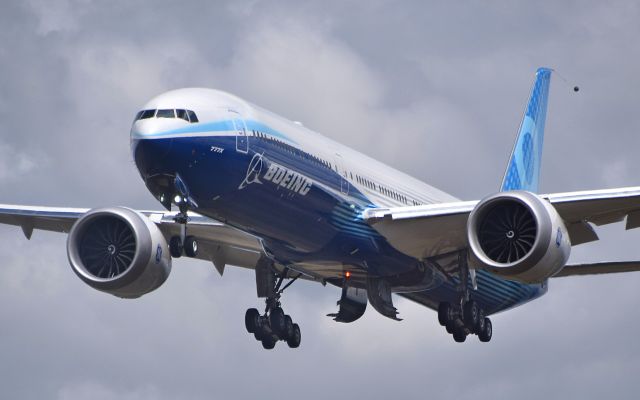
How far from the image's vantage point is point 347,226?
149ft

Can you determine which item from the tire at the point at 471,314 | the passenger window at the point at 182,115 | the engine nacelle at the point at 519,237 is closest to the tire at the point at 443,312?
the tire at the point at 471,314

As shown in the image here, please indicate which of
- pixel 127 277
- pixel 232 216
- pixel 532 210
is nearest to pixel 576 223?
pixel 532 210

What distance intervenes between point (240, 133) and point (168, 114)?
212 centimetres

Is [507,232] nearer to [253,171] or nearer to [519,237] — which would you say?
[519,237]

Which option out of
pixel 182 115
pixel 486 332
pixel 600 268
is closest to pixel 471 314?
pixel 486 332

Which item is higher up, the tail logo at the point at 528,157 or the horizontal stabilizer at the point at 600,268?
the tail logo at the point at 528,157

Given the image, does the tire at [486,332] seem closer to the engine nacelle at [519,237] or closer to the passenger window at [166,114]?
the engine nacelle at [519,237]

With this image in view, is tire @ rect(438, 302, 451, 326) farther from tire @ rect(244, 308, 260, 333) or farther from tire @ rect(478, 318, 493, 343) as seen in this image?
tire @ rect(244, 308, 260, 333)

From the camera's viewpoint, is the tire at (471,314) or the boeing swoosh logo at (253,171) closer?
the boeing swoosh logo at (253,171)

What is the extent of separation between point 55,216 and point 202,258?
220 inches

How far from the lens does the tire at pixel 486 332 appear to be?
5050cm

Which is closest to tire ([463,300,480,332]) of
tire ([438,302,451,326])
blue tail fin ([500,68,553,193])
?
tire ([438,302,451,326])

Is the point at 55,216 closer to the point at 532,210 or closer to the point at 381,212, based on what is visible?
the point at 381,212

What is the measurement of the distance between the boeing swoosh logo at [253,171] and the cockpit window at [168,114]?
2089 millimetres
